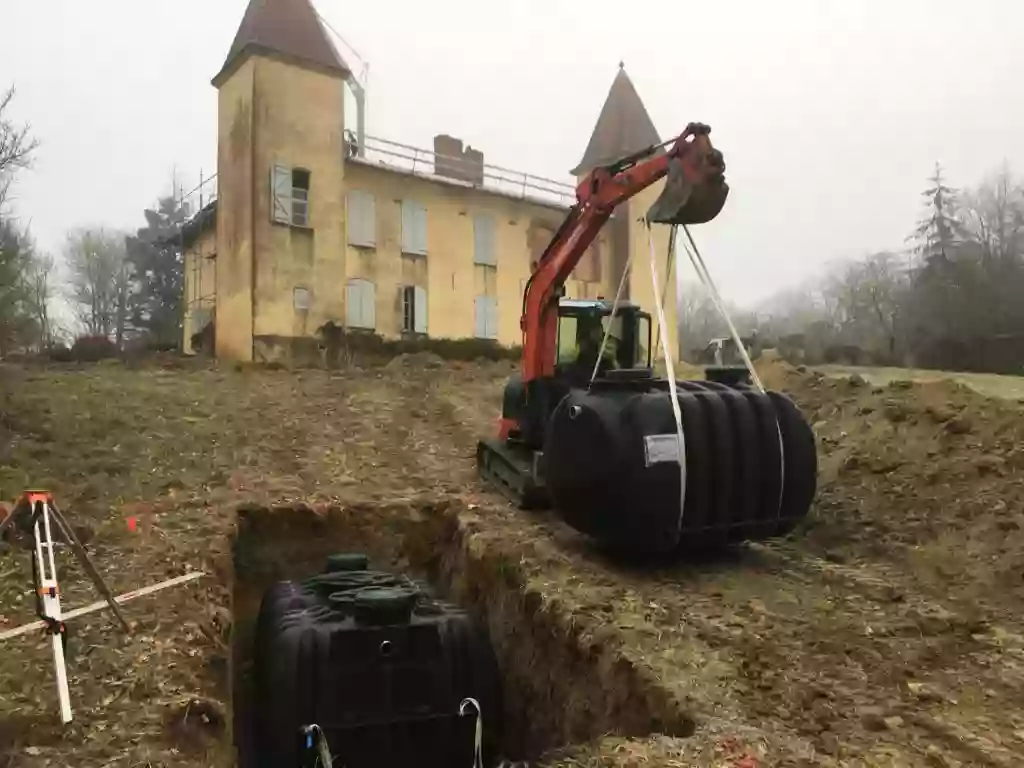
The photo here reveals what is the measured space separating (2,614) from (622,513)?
506 cm

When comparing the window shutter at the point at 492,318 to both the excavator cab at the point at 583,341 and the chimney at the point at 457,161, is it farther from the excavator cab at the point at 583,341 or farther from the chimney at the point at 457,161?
the excavator cab at the point at 583,341

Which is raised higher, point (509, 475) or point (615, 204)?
point (615, 204)

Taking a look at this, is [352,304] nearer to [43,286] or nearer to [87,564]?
[87,564]

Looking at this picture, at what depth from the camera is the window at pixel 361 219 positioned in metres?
24.4

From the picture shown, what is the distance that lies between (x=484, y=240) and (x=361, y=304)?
4.83 meters

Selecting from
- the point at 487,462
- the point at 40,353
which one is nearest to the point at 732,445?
the point at 487,462

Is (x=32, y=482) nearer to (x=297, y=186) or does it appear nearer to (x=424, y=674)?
(x=424, y=674)

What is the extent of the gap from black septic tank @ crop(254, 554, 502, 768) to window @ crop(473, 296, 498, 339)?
64.2 ft

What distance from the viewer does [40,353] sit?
906 inches

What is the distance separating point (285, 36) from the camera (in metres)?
23.6

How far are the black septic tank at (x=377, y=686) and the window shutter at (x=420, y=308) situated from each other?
18.5m

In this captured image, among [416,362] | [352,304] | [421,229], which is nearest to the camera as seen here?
[416,362]

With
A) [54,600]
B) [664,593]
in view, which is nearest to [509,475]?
[664,593]

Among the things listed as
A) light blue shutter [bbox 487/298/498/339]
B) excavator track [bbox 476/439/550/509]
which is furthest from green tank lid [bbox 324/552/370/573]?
light blue shutter [bbox 487/298/498/339]
